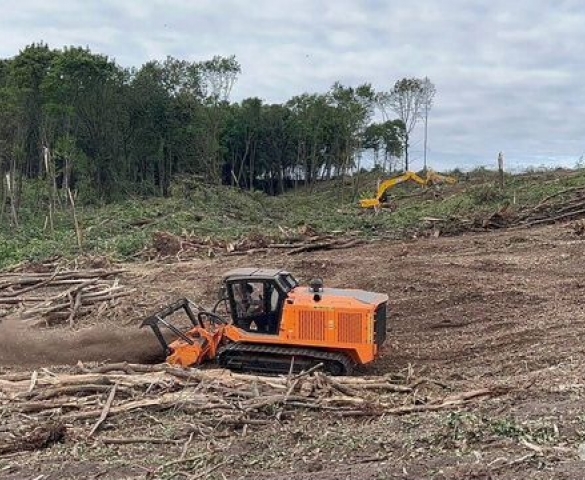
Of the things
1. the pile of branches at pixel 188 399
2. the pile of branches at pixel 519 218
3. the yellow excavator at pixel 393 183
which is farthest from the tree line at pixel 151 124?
the pile of branches at pixel 188 399

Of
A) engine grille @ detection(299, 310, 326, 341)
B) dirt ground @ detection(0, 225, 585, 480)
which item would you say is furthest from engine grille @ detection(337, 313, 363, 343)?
dirt ground @ detection(0, 225, 585, 480)

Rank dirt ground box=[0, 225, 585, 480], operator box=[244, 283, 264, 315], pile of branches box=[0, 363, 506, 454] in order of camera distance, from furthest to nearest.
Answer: operator box=[244, 283, 264, 315]
pile of branches box=[0, 363, 506, 454]
dirt ground box=[0, 225, 585, 480]

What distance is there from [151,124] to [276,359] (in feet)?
108

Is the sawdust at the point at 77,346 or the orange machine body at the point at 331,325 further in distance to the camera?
the sawdust at the point at 77,346

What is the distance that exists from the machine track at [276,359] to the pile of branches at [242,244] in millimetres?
8411

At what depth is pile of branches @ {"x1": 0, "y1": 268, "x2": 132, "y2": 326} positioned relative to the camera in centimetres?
1366

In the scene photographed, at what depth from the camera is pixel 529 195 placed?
22.6 meters

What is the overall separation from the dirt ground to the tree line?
16.1 metres

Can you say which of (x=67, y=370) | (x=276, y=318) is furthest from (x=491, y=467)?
(x=67, y=370)

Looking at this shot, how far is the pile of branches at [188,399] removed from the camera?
7059mm

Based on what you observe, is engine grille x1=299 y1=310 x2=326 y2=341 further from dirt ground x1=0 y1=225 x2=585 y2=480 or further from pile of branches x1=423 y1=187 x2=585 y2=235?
pile of branches x1=423 y1=187 x2=585 y2=235

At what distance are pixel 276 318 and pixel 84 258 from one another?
928cm

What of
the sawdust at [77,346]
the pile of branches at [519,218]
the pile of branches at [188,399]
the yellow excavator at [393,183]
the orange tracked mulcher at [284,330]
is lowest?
the sawdust at [77,346]

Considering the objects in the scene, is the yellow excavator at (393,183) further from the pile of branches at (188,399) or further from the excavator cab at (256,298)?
the pile of branches at (188,399)
